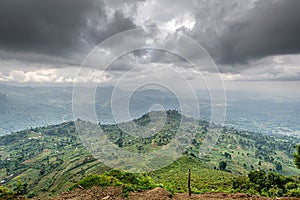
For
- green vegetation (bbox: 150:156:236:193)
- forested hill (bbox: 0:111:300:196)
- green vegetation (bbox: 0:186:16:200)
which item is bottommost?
forested hill (bbox: 0:111:300:196)

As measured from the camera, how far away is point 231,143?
190 m

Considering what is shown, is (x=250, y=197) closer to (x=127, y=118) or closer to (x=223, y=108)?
(x=223, y=108)

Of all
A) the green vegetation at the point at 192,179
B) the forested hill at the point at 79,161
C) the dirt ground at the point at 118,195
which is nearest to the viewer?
the dirt ground at the point at 118,195

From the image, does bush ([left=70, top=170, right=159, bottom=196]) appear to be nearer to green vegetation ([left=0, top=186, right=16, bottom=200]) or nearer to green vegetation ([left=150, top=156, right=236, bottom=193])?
green vegetation ([left=150, top=156, right=236, bottom=193])

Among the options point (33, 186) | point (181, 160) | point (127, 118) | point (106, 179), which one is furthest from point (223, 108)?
point (33, 186)

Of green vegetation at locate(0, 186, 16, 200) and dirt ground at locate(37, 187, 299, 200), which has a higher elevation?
green vegetation at locate(0, 186, 16, 200)

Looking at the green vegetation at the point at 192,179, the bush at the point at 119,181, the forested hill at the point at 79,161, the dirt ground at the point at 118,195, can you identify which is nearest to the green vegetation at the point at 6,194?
the dirt ground at the point at 118,195

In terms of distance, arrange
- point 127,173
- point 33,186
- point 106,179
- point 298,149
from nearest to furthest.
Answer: point 106,179 < point 127,173 < point 298,149 < point 33,186

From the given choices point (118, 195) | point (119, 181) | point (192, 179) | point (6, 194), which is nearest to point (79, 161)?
point (192, 179)

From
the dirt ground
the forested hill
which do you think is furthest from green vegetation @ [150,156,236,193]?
the forested hill

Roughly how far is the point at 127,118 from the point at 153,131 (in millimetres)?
1501

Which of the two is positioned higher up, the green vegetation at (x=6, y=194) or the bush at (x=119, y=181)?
the green vegetation at (x=6, y=194)

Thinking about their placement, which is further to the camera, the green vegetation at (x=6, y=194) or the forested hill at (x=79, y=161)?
the forested hill at (x=79, y=161)

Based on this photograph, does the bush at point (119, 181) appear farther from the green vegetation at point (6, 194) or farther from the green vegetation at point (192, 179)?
the green vegetation at point (6, 194)
